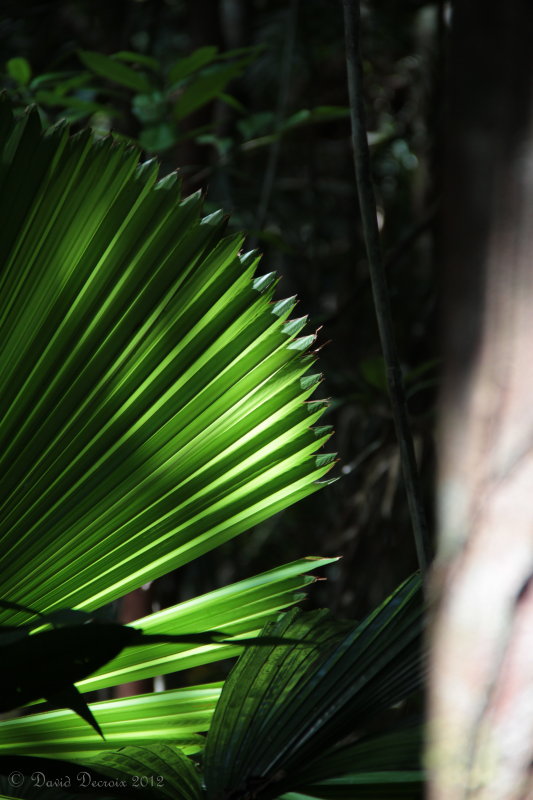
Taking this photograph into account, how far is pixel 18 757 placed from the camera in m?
0.43

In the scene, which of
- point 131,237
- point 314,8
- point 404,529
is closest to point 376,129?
point 314,8

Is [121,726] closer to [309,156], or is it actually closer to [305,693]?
[305,693]

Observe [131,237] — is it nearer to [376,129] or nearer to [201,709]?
[201,709]

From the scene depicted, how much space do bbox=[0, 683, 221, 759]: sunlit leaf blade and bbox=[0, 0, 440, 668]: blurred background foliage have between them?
51 centimetres

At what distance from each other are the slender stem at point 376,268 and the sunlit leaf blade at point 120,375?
9cm

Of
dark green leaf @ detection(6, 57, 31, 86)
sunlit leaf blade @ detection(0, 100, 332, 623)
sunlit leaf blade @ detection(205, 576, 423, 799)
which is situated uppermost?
dark green leaf @ detection(6, 57, 31, 86)

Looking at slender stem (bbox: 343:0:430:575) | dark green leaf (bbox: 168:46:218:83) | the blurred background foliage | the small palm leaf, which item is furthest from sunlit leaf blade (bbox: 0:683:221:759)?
dark green leaf (bbox: 168:46:218:83)

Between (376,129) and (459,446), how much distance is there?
7.36 feet

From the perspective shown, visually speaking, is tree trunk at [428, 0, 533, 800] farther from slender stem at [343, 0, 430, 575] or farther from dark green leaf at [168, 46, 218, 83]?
dark green leaf at [168, 46, 218, 83]

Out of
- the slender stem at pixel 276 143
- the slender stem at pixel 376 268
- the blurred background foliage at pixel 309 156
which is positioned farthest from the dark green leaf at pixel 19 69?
the slender stem at pixel 376 268

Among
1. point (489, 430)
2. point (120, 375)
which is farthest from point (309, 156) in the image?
point (489, 430)

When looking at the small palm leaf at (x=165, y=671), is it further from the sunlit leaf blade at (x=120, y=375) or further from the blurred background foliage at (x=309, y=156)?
the blurred background foliage at (x=309, y=156)

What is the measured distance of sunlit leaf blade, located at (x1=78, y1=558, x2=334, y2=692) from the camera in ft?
1.55

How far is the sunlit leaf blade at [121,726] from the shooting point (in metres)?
0.45
